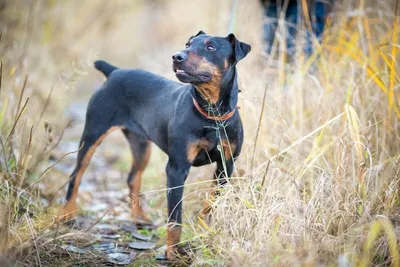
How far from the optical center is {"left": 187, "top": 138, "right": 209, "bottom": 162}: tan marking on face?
3.77m

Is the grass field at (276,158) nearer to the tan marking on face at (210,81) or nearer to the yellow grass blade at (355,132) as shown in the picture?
the yellow grass blade at (355,132)

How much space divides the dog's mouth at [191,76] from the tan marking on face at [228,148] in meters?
0.53

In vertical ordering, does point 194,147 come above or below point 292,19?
below

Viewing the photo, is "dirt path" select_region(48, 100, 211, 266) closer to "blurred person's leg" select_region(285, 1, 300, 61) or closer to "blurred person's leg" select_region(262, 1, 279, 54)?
"blurred person's leg" select_region(262, 1, 279, 54)

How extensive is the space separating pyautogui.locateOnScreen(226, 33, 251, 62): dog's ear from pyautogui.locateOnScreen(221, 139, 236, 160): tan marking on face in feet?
2.08

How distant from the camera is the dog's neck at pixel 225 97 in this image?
376cm

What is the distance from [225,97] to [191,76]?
0.41 meters

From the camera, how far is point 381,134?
4.50m

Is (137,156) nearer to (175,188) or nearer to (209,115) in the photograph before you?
(175,188)

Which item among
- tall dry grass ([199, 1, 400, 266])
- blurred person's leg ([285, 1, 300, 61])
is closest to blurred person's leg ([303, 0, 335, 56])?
blurred person's leg ([285, 1, 300, 61])

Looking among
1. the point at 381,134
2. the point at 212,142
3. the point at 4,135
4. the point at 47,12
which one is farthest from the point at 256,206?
the point at 47,12

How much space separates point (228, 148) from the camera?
12.7 feet

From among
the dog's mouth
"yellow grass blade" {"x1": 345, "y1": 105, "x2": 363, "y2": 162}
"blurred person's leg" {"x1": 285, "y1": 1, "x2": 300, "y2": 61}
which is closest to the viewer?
the dog's mouth

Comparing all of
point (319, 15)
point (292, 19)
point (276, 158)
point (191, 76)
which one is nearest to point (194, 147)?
point (191, 76)
